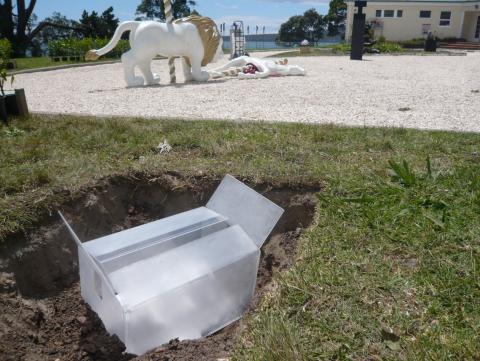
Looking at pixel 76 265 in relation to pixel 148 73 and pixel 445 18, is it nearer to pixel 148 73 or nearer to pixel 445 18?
pixel 148 73

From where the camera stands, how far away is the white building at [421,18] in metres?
31.4

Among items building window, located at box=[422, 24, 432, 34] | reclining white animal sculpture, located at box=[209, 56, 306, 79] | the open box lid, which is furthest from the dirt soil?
building window, located at box=[422, 24, 432, 34]

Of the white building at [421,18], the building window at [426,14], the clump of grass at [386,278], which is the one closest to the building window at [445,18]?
the white building at [421,18]

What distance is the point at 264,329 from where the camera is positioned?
167 cm

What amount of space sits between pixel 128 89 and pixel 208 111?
333 centimetres

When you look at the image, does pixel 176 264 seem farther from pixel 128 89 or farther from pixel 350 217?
pixel 128 89

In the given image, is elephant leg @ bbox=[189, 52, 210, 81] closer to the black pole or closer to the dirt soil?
the dirt soil

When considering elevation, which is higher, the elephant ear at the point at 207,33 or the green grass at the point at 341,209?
the elephant ear at the point at 207,33

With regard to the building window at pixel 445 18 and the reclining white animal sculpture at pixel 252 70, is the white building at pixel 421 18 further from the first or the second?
the reclining white animal sculpture at pixel 252 70

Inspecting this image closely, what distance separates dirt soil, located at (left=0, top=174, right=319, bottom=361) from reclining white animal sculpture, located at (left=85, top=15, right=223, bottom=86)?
624 centimetres

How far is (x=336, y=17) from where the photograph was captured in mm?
49906

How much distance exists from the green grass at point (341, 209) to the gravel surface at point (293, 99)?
129 cm

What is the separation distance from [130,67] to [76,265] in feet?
23.2

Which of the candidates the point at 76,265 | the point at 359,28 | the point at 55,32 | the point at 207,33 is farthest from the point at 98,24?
the point at 76,265
